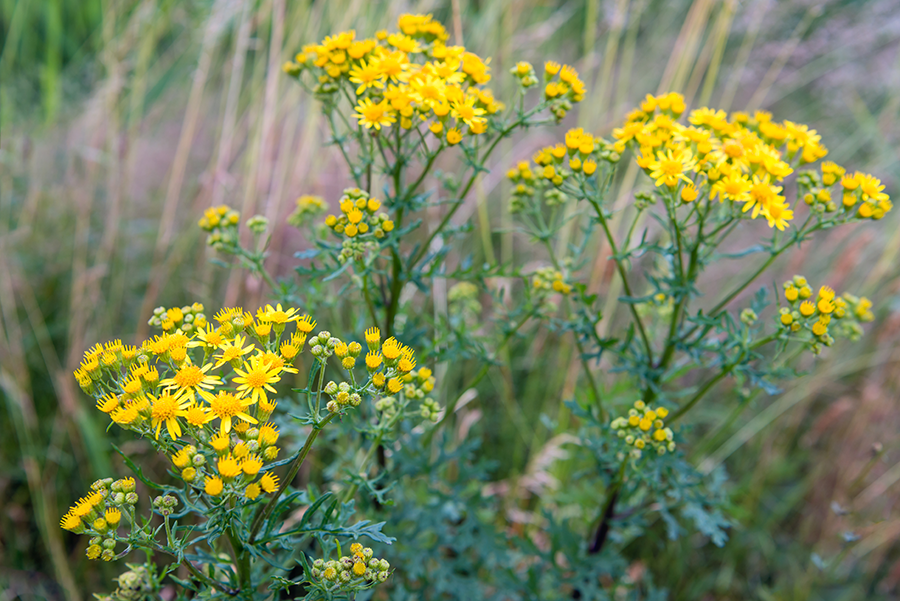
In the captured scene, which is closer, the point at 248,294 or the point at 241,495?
the point at 241,495

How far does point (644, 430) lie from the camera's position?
6.09 ft

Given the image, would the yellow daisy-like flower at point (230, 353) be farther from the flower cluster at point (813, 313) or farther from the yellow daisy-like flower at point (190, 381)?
the flower cluster at point (813, 313)

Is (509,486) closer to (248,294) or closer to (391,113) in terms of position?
(248,294)

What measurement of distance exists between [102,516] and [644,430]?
1513 mm

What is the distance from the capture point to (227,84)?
3.98 m

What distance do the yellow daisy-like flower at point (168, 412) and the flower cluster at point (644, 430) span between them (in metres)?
1.25

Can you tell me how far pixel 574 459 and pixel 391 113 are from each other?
223 cm

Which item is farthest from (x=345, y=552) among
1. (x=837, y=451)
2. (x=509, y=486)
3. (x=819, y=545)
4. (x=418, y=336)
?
(x=837, y=451)

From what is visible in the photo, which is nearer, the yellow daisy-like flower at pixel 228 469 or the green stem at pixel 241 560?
the yellow daisy-like flower at pixel 228 469

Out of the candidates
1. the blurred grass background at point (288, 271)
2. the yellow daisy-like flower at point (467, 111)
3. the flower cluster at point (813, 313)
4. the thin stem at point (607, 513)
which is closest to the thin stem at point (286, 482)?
the yellow daisy-like flower at point (467, 111)

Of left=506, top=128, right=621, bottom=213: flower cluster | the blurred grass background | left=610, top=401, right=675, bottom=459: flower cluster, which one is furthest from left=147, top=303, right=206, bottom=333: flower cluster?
the blurred grass background

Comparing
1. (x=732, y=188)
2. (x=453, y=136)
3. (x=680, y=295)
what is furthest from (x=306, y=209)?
(x=732, y=188)

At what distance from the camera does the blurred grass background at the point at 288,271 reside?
3.12 m

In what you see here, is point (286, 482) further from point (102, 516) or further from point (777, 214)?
point (777, 214)
